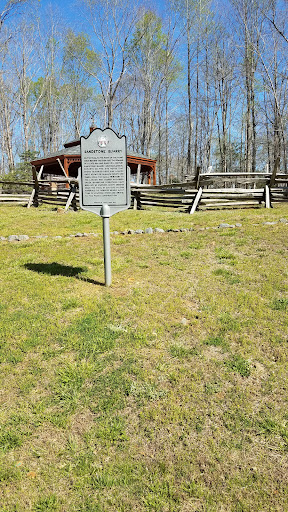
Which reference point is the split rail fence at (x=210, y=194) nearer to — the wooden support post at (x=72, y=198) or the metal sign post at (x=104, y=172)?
the wooden support post at (x=72, y=198)

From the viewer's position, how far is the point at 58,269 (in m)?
4.93

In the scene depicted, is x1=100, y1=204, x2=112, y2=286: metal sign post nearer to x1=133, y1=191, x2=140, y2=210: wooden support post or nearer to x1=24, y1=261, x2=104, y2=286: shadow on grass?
x1=24, y1=261, x2=104, y2=286: shadow on grass

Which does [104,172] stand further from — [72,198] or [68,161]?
[68,161]

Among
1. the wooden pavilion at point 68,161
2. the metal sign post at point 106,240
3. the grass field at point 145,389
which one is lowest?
the grass field at point 145,389

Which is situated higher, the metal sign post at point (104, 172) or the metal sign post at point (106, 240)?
the metal sign post at point (104, 172)

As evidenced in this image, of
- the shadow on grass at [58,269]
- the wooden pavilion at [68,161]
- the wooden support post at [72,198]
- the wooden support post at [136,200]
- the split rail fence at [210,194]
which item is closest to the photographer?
the shadow on grass at [58,269]

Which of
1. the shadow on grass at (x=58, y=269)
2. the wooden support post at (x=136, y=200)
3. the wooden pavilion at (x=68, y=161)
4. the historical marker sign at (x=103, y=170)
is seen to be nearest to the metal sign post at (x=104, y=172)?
the historical marker sign at (x=103, y=170)

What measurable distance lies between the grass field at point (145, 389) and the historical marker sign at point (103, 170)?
1.24 m

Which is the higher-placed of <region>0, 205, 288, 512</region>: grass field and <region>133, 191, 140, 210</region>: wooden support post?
<region>133, 191, 140, 210</region>: wooden support post

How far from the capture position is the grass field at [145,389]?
1.74m

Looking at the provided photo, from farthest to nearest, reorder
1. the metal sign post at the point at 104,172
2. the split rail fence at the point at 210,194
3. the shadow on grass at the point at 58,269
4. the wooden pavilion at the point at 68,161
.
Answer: the wooden pavilion at the point at 68,161 → the split rail fence at the point at 210,194 → the shadow on grass at the point at 58,269 → the metal sign post at the point at 104,172

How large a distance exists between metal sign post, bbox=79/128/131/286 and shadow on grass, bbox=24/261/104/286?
1.14m

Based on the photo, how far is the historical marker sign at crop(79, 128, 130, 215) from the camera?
13.0 feet

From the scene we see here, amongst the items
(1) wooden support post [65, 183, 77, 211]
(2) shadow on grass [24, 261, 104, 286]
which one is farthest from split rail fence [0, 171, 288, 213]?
(2) shadow on grass [24, 261, 104, 286]
